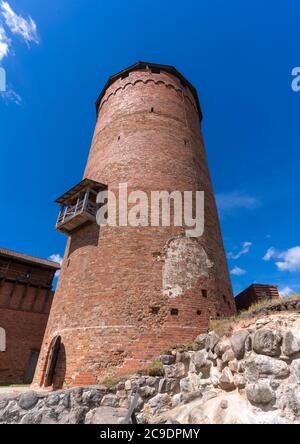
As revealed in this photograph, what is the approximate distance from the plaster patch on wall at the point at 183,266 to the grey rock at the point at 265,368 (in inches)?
147

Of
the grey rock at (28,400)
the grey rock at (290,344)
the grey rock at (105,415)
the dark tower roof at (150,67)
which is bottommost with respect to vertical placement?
the grey rock at (105,415)

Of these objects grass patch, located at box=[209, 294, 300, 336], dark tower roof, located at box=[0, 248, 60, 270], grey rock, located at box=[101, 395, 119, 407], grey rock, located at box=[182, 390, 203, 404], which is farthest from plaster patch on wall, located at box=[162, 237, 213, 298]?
dark tower roof, located at box=[0, 248, 60, 270]

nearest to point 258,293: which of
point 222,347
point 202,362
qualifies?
point 202,362

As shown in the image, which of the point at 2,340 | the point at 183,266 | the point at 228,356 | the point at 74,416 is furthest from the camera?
the point at 2,340

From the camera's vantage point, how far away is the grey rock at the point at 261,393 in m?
4.38

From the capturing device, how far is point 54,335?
29.5ft

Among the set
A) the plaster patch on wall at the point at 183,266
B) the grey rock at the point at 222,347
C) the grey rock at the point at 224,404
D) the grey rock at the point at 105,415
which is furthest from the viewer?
the plaster patch on wall at the point at 183,266

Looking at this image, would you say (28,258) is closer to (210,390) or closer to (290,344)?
(210,390)

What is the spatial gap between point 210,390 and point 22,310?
16.0m

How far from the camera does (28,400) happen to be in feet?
20.6

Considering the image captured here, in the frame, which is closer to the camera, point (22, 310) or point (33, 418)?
point (33, 418)

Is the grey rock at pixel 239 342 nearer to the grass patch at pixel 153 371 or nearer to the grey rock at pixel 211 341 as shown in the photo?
the grey rock at pixel 211 341

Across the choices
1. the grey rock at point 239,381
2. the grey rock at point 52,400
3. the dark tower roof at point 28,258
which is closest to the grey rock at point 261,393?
the grey rock at point 239,381
